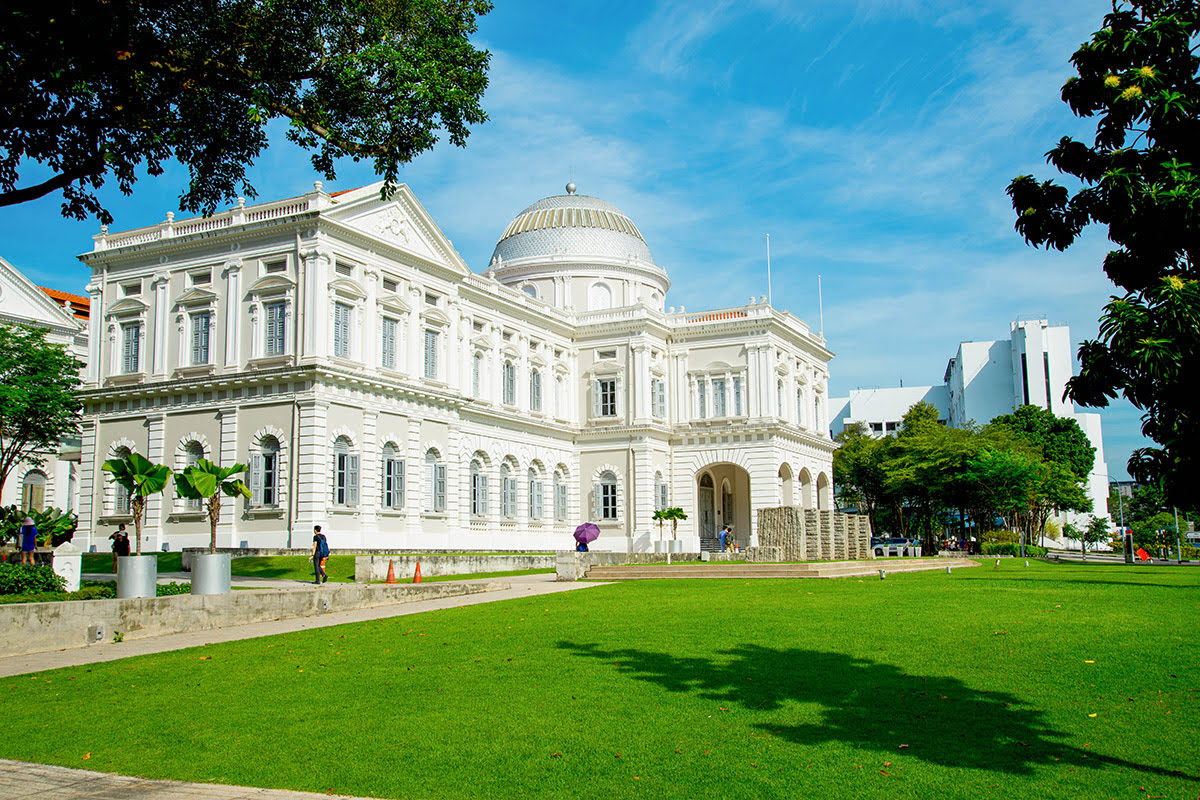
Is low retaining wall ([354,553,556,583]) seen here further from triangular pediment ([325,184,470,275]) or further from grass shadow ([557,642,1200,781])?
grass shadow ([557,642,1200,781])

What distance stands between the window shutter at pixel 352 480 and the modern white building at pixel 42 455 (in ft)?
58.7

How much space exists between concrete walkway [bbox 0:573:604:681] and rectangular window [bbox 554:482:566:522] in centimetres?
2621

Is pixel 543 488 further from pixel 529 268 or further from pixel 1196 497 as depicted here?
pixel 1196 497

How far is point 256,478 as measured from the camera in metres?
35.7

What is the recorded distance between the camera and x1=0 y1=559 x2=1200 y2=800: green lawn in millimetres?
7516

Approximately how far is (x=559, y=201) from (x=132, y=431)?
30043 millimetres

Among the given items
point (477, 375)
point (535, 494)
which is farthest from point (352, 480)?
point (535, 494)

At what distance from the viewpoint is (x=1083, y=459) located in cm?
7944

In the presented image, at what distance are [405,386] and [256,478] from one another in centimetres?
666

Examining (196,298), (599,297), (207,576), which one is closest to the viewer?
(207,576)

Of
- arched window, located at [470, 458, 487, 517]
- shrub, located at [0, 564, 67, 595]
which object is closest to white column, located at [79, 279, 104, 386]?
arched window, located at [470, 458, 487, 517]

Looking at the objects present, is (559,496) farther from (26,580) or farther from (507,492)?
(26,580)

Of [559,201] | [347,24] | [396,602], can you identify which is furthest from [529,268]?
[347,24]

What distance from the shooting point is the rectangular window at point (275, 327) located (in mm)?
36219
